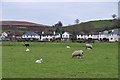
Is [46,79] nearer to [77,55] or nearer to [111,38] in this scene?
[77,55]

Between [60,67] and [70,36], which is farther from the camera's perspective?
[70,36]

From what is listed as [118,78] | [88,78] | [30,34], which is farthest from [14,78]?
[30,34]

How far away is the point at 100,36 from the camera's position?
602ft

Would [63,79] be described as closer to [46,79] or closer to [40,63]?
[46,79]

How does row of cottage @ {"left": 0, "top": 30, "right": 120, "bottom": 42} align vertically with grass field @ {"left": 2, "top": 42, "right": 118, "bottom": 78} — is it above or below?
above

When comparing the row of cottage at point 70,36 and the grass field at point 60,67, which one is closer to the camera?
the grass field at point 60,67

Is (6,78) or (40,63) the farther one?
(40,63)

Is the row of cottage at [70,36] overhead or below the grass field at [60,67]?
overhead

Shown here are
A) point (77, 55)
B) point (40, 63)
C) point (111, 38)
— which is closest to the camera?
point (40, 63)

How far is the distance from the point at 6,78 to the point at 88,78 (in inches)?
159

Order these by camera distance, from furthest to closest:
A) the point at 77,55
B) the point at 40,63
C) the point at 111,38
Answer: the point at 111,38 < the point at 77,55 < the point at 40,63

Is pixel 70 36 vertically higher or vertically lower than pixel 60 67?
higher

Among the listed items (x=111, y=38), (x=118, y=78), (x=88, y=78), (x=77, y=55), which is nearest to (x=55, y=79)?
(x=88, y=78)

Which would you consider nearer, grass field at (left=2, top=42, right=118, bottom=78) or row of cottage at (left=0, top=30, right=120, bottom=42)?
grass field at (left=2, top=42, right=118, bottom=78)
